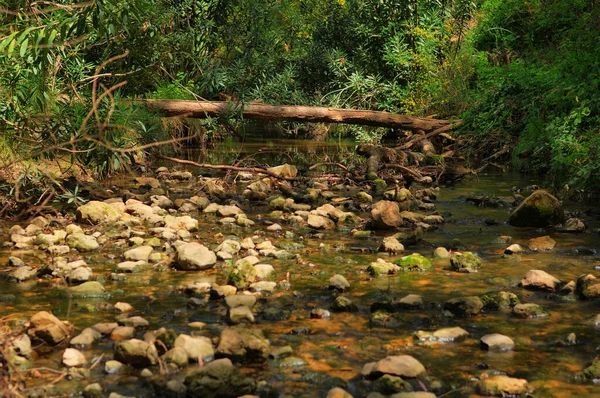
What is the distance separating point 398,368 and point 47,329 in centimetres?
189

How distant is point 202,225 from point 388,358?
431 centimetres

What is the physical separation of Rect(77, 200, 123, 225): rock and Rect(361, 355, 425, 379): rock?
463cm

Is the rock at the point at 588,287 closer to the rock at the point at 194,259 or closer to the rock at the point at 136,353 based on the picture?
the rock at the point at 194,259

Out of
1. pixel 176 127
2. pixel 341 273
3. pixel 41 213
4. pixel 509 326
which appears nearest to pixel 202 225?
pixel 41 213

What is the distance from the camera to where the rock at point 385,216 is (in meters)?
7.42

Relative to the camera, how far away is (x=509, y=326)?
14.2 ft

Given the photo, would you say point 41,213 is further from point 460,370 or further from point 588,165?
point 588,165

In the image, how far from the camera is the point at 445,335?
4.10 metres

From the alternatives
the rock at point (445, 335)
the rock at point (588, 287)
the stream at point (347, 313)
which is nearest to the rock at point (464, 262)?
A: the stream at point (347, 313)

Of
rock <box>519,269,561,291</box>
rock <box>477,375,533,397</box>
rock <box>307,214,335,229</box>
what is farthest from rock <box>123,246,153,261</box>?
rock <box>477,375,533,397</box>

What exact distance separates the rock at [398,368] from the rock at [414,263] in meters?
2.21

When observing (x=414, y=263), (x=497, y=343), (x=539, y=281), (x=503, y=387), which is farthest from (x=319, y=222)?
(x=503, y=387)

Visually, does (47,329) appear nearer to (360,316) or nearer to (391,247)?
(360,316)

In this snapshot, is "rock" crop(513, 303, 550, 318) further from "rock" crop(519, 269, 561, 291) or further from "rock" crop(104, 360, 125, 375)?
"rock" crop(104, 360, 125, 375)
